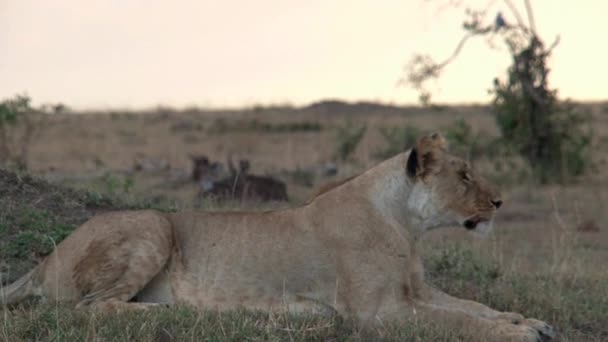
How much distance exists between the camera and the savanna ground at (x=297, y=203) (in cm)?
570

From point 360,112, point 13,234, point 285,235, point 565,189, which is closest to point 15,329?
point 285,235

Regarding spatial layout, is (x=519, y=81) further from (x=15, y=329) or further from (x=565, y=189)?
(x=15, y=329)

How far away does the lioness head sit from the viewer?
21.0 feet

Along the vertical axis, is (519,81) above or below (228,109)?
above

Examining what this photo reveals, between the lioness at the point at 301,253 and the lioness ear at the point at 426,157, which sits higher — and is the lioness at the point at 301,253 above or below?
below

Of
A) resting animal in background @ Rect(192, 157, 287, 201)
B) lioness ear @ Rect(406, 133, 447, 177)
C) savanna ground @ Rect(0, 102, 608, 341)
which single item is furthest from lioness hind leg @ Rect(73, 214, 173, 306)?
resting animal in background @ Rect(192, 157, 287, 201)

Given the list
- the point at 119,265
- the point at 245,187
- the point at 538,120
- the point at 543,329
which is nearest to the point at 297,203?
the point at 245,187

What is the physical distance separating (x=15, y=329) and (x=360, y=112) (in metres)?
38.0

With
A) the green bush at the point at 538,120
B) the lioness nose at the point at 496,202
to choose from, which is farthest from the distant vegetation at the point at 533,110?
the lioness nose at the point at 496,202

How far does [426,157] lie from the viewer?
6391mm

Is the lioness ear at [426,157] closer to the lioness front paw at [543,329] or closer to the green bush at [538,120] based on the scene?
the lioness front paw at [543,329]

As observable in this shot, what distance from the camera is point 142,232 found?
21.1 feet

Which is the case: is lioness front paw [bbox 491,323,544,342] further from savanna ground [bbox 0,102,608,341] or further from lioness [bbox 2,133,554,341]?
savanna ground [bbox 0,102,608,341]

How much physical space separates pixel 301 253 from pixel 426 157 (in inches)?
34.5
